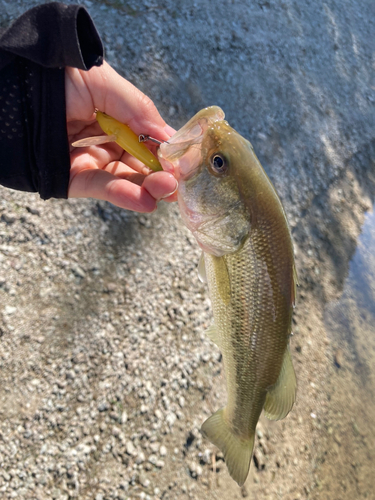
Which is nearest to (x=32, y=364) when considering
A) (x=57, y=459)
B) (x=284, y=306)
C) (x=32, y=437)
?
(x=32, y=437)

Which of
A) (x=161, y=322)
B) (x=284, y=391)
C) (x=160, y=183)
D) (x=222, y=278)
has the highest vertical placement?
(x=160, y=183)

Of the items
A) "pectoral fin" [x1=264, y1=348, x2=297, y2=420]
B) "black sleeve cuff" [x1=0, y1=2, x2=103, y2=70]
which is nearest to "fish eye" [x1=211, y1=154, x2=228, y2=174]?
"black sleeve cuff" [x1=0, y1=2, x2=103, y2=70]

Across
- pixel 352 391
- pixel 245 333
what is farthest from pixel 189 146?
pixel 352 391

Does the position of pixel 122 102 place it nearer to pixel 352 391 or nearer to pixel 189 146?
pixel 189 146

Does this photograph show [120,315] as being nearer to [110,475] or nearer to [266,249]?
[110,475]

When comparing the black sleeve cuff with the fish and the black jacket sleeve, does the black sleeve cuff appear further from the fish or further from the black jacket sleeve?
the fish

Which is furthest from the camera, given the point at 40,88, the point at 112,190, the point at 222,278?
the point at 112,190

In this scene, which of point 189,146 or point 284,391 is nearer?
point 189,146
